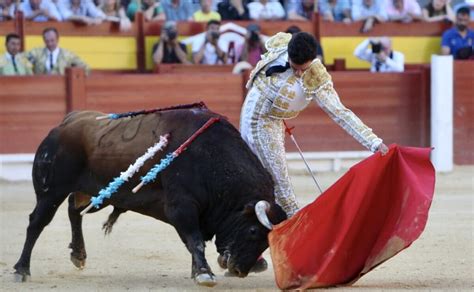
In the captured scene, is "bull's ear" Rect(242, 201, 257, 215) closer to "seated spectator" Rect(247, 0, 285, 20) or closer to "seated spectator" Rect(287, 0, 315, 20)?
"seated spectator" Rect(247, 0, 285, 20)

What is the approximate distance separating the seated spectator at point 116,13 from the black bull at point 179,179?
5.04 m

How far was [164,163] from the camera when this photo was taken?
213 inches

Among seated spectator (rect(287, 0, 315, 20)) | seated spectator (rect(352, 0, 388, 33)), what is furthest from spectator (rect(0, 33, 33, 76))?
seated spectator (rect(352, 0, 388, 33))

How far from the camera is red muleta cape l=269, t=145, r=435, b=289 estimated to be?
516 cm

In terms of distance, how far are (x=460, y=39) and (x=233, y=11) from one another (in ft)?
7.40

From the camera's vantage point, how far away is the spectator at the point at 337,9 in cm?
1186

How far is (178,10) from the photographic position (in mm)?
11398

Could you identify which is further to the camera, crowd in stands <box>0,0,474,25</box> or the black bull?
crowd in stands <box>0,0,474,25</box>

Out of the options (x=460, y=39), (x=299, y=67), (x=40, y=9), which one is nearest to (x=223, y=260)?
(x=299, y=67)

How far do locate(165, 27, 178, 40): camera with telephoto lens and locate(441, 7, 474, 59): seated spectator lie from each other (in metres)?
2.76

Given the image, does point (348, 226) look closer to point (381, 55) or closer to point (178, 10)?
point (381, 55)

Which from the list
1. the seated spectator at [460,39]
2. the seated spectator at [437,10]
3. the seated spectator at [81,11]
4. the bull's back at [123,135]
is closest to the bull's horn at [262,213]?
the bull's back at [123,135]

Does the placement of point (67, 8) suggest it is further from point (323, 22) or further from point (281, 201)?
point (281, 201)

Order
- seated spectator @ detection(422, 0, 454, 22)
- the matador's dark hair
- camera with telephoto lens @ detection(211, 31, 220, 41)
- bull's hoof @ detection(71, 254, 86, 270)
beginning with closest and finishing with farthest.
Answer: the matador's dark hair → bull's hoof @ detection(71, 254, 86, 270) → camera with telephoto lens @ detection(211, 31, 220, 41) → seated spectator @ detection(422, 0, 454, 22)
